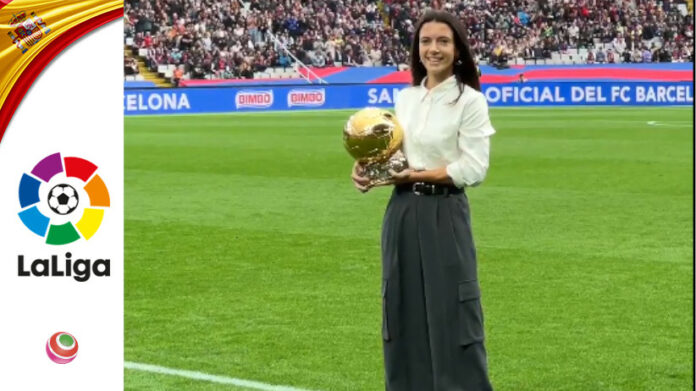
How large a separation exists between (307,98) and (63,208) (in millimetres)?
34811

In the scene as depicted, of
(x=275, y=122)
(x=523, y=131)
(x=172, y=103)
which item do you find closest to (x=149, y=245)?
(x=523, y=131)

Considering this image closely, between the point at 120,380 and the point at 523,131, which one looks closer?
the point at 120,380

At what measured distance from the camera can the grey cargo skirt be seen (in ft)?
18.7

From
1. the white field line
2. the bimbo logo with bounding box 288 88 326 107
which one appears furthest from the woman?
the bimbo logo with bounding box 288 88 326 107

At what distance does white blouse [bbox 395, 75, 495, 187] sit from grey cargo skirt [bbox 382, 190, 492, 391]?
0.16 meters

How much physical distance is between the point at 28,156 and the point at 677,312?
557 centimetres

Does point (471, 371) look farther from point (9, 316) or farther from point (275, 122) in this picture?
point (275, 122)

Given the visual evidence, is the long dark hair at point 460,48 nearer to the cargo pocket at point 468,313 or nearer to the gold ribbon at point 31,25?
the cargo pocket at point 468,313

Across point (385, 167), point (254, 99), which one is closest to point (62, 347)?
point (385, 167)

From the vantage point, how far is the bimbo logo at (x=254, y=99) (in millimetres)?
39438

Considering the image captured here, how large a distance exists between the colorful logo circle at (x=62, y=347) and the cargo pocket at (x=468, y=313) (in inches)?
65.4

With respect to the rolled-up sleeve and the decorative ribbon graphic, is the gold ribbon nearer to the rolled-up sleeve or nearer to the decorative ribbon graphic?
the decorative ribbon graphic

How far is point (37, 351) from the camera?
5820mm

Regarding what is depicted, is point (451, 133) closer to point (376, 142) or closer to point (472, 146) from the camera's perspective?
point (472, 146)
